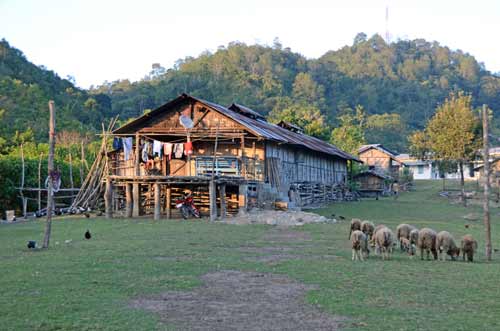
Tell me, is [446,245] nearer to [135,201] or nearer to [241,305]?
[241,305]

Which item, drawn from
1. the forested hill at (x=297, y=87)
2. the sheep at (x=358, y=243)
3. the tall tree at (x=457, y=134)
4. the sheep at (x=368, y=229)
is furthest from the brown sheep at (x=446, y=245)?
the forested hill at (x=297, y=87)

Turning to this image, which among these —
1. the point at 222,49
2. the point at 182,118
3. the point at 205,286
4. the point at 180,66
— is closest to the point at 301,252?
the point at 205,286

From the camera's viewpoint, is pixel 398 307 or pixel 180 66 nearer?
pixel 398 307

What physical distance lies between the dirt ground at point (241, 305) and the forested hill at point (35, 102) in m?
38.7

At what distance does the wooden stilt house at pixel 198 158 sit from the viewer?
110 feet

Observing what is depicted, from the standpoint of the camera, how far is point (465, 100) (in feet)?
180

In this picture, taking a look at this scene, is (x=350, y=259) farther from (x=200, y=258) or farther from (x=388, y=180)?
(x=388, y=180)

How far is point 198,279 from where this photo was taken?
1402 centimetres

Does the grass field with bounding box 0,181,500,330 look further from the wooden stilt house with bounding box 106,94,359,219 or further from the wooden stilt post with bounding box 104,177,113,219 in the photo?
the wooden stilt house with bounding box 106,94,359,219

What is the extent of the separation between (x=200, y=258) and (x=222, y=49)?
414 feet

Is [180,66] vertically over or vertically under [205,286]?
over

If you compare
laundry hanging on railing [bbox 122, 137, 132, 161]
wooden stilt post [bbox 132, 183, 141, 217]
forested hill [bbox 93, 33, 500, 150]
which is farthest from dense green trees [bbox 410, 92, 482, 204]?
wooden stilt post [bbox 132, 183, 141, 217]

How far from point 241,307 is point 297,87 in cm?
10476

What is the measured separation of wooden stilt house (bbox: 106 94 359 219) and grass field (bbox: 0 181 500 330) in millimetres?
8874
